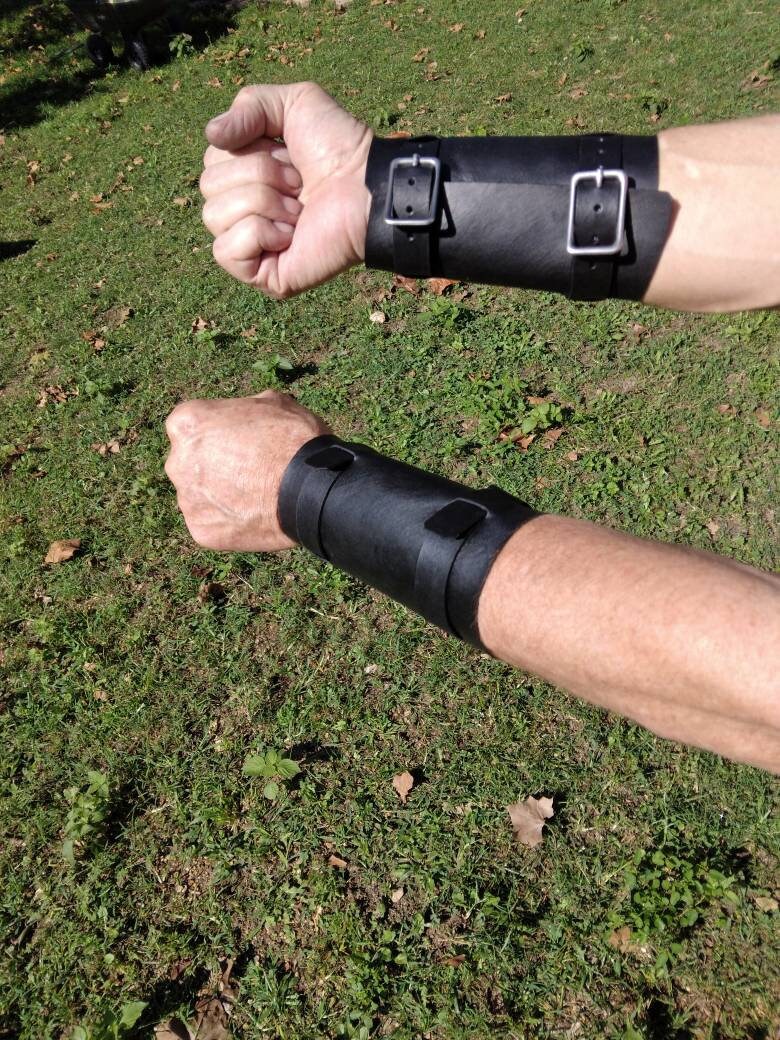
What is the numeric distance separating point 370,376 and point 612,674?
3555mm

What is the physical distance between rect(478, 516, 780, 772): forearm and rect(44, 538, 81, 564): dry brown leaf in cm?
309

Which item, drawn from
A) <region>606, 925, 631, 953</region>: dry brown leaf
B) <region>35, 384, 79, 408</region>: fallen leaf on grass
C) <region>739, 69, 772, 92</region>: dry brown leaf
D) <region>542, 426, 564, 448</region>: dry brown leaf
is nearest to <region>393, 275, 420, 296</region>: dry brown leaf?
<region>542, 426, 564, 448</region>: dry brown leaf

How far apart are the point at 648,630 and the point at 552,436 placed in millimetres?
2910

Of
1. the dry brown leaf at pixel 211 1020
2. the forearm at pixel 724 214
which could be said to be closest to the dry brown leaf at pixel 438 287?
the forearm at pixel 724 214

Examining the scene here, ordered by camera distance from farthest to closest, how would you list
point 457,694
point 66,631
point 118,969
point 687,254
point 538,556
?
point 66,631
point 457,694
point 118,969
point 687,254
point 538,556

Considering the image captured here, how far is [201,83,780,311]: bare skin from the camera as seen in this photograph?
6.13 feet

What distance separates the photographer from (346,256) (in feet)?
7.75

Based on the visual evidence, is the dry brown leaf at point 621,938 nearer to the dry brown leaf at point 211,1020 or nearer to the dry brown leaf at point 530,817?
the dry brown leaf at point 530,817

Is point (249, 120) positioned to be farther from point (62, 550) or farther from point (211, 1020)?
point (211, 1020)

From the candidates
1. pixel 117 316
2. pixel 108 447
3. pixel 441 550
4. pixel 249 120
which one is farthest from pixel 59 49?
pixel 441 550

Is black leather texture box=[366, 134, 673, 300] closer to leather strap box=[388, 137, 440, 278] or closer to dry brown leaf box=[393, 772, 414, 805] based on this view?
leather strap box=[388, 137, 440, 278]

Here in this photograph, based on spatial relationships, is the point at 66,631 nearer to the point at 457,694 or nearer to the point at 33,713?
the point at 33,713

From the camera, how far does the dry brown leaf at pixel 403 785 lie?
296cm

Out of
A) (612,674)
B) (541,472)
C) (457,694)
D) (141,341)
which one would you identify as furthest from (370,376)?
(612,674)
